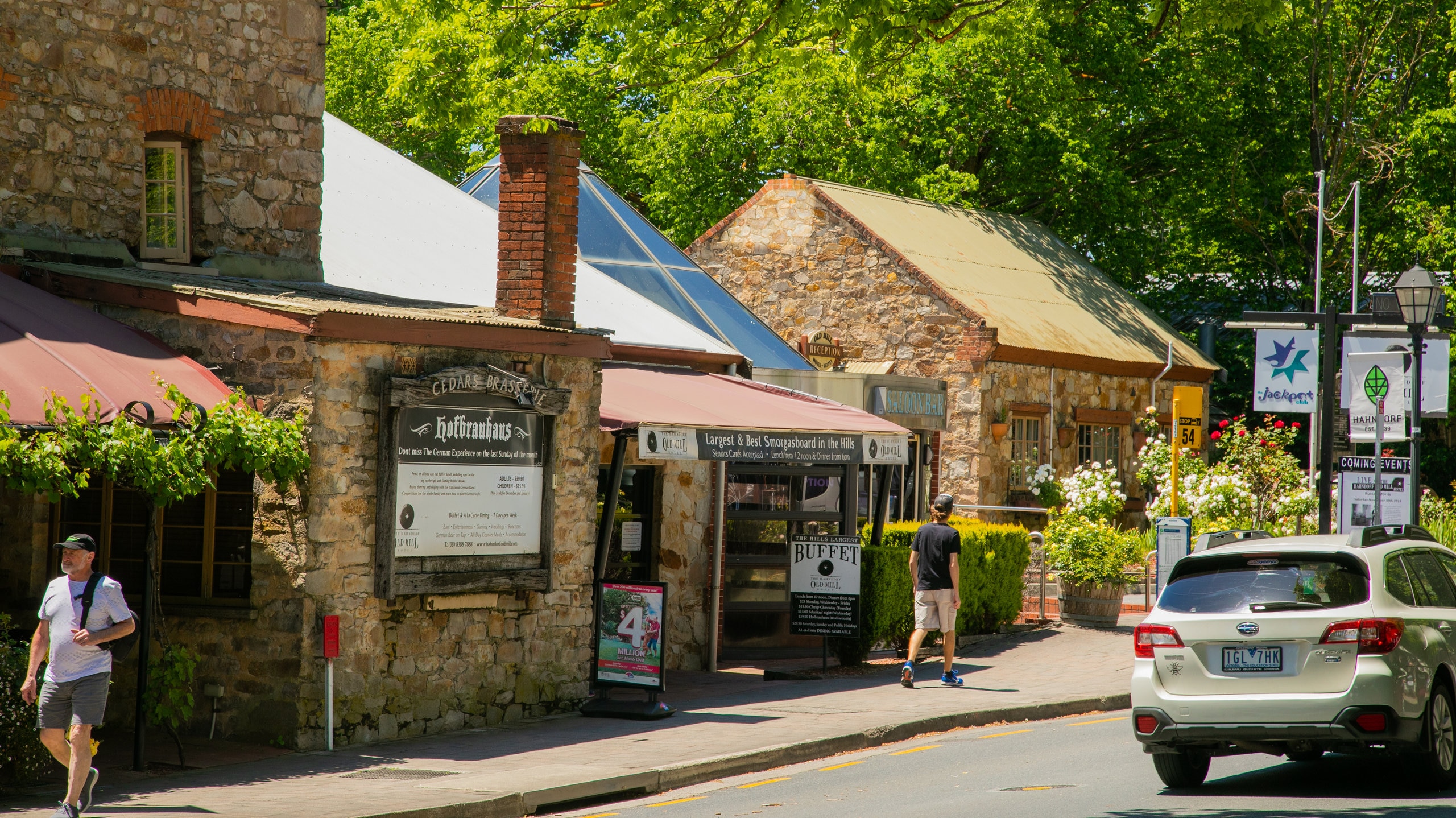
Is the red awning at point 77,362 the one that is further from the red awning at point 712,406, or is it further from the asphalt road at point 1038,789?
the asphalt road at point 1038,789

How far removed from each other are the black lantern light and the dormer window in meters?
12.9

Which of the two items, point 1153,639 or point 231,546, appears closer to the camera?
point 1153,639

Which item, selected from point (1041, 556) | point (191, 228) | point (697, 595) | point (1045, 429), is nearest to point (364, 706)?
point (191, 228)

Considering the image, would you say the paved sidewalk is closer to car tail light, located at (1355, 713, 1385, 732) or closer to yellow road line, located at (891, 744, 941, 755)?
yellow road line, located at (891, 744, 941, 755)

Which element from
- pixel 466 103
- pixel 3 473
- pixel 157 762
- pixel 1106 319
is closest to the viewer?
pixel 3 473

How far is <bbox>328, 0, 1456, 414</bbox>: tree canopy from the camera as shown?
33781mm

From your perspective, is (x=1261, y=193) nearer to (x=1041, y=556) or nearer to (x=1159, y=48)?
(x=1159, y=48)

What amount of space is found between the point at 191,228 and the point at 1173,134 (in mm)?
27651

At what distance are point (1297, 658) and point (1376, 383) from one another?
973 cm

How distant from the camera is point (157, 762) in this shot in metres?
10.9

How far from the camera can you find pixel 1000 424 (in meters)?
25.8

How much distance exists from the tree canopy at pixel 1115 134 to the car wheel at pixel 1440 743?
72.6 feet

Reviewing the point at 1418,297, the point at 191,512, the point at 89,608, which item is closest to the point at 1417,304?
the point at 1418,297

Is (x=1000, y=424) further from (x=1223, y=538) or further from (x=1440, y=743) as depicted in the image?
(x=1440, y=743)
